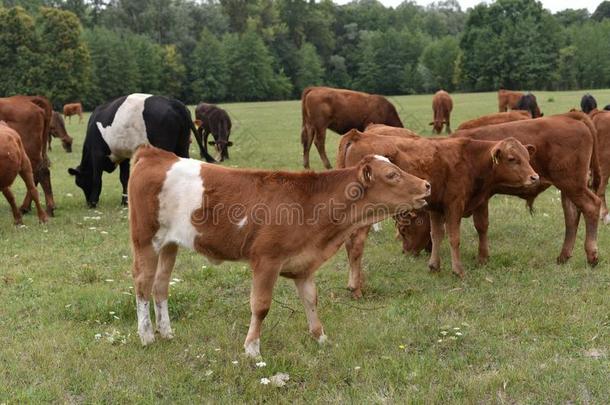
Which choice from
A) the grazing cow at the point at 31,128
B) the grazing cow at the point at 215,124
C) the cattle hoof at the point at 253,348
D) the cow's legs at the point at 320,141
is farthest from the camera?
the grazing cow at the point at 215,124

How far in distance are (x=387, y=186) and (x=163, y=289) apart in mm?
2391

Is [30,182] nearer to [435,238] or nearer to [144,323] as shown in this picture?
[144,323]

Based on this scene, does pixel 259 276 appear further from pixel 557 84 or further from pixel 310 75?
pixel 310 75

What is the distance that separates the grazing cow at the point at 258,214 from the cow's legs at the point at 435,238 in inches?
88.9

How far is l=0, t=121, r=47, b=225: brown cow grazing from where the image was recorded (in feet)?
32.8

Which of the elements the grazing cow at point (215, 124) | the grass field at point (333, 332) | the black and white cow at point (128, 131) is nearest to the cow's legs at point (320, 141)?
the grazing cow at point (215, 124)

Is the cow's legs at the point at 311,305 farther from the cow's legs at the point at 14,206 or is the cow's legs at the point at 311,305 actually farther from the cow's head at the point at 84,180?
the cow's head at the point at 84,180

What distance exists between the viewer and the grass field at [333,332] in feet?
15.7

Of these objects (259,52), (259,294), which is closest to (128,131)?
(259,294)

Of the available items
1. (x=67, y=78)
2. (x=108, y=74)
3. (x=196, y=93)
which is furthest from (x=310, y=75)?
(x=67, y=78)

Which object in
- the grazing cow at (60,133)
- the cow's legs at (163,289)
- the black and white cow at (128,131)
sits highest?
the black and white cow at (128,131)

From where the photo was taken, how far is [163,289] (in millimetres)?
5953

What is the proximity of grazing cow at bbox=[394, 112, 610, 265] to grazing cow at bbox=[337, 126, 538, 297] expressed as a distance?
0.44 meters

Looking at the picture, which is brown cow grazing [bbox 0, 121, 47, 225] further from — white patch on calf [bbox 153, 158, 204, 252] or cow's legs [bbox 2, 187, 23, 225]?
white patch on calf [bbox 153, 158, 204, 252]
